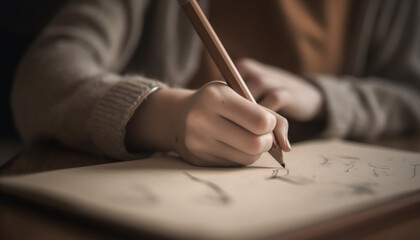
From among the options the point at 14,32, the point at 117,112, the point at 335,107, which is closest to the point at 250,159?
the point at 117,112

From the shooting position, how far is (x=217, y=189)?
0.23 m

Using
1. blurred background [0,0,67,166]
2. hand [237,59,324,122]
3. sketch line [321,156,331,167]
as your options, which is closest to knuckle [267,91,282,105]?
hand [237,59,324,122]

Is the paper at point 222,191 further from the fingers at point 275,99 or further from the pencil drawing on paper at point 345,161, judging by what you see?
the fingers at point 275,99

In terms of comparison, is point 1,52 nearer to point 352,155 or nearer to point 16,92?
point 16,92

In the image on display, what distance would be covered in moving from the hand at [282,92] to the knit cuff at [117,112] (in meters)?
0.14

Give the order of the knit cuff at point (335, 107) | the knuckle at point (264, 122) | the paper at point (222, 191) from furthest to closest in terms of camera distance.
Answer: the knit cuff at point (335, 107) → the knuckle at point (264, 122) → the paper at point (222, 191)

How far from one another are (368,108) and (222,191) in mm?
459

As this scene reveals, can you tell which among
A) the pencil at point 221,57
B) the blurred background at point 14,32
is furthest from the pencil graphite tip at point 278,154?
the blurred background at point 14,32

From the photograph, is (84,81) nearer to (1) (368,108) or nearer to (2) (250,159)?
(2) (250,159)

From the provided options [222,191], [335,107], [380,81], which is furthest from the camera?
[380,81]

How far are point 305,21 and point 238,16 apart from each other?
0.13m

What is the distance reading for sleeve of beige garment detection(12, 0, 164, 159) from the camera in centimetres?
36

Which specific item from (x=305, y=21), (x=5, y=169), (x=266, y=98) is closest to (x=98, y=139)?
(x=5, y=169)

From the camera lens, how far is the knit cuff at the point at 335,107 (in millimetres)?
540
